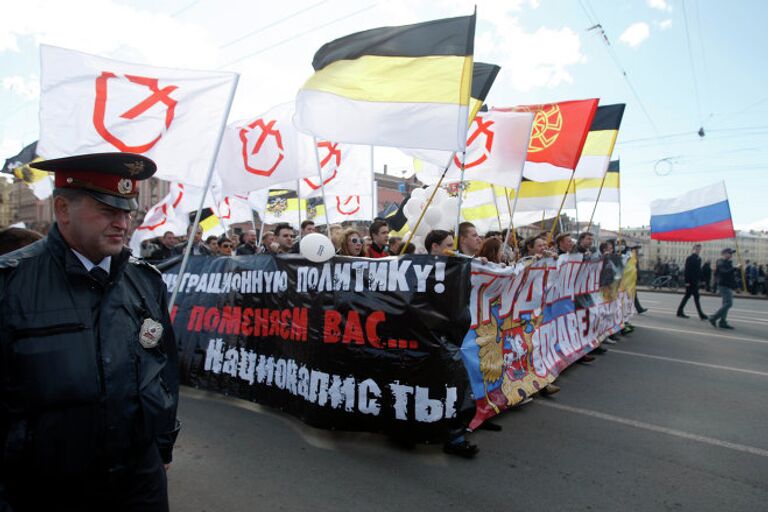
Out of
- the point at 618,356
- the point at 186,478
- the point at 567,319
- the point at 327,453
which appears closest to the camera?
the point at 186,478

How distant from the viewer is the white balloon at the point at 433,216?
22.7 feet

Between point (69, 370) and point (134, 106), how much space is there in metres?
3.02

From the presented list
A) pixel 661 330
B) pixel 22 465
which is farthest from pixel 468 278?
pixel 661 330

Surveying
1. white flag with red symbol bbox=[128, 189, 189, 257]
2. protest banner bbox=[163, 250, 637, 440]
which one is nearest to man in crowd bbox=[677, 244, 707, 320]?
protest banner bbox=[163, 250, 637, 440]

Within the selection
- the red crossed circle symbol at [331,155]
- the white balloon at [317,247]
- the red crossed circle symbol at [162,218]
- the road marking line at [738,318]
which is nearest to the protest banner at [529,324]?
the white balloon at [317,247]

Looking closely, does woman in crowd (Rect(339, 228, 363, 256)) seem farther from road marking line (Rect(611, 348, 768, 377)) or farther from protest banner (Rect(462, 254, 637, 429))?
road marking line (Rect(611, 348, 768, 377))

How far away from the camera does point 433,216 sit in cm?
693

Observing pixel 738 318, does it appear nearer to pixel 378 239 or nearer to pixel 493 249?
pixel 493 249

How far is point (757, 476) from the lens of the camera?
3.40 meters

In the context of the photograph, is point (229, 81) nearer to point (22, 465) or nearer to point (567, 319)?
point (22, 465)

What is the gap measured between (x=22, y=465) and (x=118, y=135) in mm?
3018

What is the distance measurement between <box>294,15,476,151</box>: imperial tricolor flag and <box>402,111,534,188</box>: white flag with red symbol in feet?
4.30

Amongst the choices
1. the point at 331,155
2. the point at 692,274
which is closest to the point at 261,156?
the point at 331,155

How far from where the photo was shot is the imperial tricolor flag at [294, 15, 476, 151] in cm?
404
